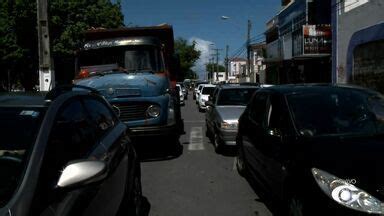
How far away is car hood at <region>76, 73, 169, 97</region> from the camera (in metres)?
10.7

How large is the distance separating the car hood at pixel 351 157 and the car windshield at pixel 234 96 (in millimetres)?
7561

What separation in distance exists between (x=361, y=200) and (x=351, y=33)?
63.8 feet

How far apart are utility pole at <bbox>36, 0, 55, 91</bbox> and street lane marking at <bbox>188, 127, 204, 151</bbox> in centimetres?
→ 443

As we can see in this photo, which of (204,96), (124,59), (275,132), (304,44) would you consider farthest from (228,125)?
(304,44)

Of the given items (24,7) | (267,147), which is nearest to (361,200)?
(267,147)

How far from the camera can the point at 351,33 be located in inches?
888

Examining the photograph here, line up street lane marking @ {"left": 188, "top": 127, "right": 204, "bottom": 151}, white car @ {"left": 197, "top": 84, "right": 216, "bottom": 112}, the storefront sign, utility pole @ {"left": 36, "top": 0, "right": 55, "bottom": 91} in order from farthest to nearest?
white car @ {"left": 197, "top": 84, "right": 216, "bottom": 112}
the storefront sign
utility pole @ {"left": 36, "top": 0, "right": 55, "bottom": 91}
street lane marking @ {"left": 188, "top": 127, "right": 204, "bottom": 151}

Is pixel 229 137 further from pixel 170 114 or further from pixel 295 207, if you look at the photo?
pixel 295 207

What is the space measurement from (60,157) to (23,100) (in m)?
0.84

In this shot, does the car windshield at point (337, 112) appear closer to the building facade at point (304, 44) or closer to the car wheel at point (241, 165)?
the car wheel at point (241, 165)

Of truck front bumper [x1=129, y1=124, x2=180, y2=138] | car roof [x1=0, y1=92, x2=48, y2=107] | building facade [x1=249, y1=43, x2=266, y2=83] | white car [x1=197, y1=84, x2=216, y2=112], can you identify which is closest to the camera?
car roof [x1=0, y1=92, x2=48, y2=107]

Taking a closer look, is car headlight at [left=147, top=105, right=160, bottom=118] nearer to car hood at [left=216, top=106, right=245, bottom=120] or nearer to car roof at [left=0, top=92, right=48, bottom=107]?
car hood at [left=216, top=106, right=245, bottom=120]

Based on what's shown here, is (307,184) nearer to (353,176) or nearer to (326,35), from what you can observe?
(353,176)

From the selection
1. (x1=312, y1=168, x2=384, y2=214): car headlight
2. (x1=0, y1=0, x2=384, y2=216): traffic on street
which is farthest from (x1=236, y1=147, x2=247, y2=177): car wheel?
(x1=312, y1=168, x2=384, y2=214): car headlight
